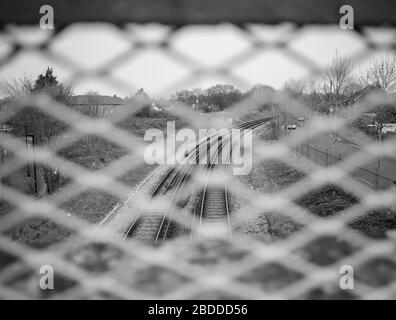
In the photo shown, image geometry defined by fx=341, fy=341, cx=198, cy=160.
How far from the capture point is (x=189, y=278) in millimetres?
837

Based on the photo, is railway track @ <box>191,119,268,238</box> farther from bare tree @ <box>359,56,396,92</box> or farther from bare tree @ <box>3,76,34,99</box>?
bare tree @ <box>3,76,34,99</box>

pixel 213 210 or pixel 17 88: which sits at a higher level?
pixel 17 88

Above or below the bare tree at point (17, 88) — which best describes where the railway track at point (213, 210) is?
below

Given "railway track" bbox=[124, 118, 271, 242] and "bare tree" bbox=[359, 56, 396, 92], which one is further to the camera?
"railway track" bbox=[124, 118, 271, 242]

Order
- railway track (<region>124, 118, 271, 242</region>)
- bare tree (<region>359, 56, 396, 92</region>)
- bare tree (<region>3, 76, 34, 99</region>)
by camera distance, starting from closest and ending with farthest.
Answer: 1. bare tree (<region>3, 76, 34, 99</region>)
2. bare tree (<region>359, 56, 396, 92</region>)
3. railway track (<region>124, 118, 271, 242</region>)

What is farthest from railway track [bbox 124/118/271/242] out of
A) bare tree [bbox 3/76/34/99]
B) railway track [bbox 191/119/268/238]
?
A: bare tree [bbox 3/76/34/99]

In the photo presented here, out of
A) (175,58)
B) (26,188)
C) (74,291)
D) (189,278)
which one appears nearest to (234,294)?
(189,278)

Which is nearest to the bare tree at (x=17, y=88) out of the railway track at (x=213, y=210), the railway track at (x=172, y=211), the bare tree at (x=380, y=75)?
the bare tree at (x=380, y=75)

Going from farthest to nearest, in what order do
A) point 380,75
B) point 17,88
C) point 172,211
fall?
1. point 172,211
2. point 380,75
3. point 17,88

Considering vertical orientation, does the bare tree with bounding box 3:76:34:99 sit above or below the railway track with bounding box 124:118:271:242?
above

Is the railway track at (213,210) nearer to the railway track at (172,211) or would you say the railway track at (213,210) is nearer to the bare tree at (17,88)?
the railway track at (172,211)

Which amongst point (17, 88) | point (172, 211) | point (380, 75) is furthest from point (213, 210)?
point (17, 88)

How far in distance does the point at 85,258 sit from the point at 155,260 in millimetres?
187

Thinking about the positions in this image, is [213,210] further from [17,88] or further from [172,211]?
[17,88]
